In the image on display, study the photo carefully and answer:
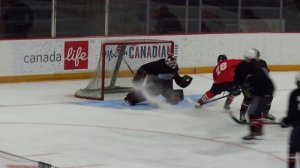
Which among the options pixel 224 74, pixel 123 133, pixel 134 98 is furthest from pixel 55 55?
pixel 123 133

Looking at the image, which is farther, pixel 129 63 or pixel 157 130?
pixel 129 63

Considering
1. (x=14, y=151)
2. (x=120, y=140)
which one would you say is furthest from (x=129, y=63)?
(x=14, y=151)

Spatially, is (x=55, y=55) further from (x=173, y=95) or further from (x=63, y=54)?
(x=173, y=95)

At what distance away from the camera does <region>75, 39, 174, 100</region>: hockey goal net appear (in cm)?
1425

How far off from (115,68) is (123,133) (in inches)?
129

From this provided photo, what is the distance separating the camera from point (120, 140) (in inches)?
430

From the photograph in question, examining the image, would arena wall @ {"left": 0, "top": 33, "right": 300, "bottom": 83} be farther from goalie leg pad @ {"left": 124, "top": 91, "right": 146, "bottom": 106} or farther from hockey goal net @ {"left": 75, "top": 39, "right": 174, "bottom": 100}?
goalie leg pad @ {"left": 124, "top": 91, "right": 146, "bottom": 106}

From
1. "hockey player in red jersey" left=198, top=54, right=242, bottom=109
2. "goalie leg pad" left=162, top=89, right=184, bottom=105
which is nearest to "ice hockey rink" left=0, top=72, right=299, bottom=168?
"goalie leg pad" left=162, top=89, right=184, bottom=105

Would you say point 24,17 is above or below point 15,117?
above

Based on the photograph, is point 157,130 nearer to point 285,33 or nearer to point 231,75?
point 231,75

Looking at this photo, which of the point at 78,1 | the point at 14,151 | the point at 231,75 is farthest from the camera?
the point at 78,1

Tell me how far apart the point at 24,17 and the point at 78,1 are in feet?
4.28

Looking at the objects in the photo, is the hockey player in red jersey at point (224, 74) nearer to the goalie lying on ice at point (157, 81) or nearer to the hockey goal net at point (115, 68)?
the goalie lying on ice at point (157, 81)

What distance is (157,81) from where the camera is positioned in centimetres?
1374
